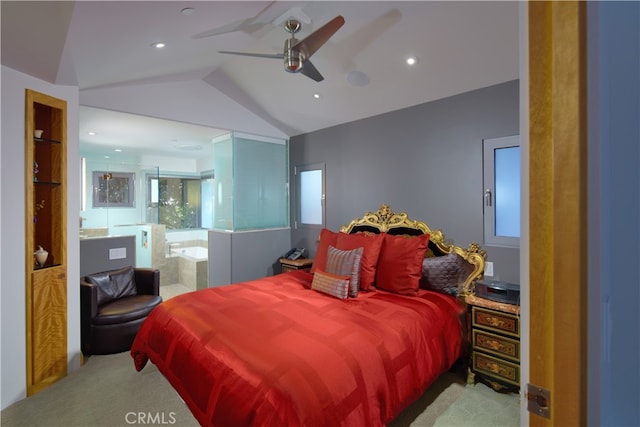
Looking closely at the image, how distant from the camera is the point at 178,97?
3.72 m

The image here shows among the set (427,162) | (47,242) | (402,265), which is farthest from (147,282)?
(427,162)

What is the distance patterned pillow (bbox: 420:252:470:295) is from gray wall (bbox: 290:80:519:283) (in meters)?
0.23

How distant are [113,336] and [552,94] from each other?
374cm

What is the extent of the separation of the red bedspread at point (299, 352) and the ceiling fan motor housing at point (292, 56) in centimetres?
173

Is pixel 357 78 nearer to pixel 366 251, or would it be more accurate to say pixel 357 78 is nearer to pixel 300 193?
pixel 366 251

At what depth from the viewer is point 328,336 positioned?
191 centimetres

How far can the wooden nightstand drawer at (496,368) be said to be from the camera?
2.36m

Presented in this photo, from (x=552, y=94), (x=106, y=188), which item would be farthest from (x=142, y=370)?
(x=106, y=188)

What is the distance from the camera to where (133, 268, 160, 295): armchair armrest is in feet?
11.9

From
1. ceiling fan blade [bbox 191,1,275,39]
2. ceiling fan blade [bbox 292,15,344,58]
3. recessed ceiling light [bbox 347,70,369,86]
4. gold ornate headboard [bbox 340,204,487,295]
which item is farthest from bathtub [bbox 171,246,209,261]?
ceiling fan blade [bbox 292,15,344,58]

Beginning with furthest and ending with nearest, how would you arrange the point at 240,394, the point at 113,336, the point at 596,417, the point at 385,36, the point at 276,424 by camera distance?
the point at 113,336, the point at 385,36, the point at 240,394, the point at 276,424, the point at 596,417

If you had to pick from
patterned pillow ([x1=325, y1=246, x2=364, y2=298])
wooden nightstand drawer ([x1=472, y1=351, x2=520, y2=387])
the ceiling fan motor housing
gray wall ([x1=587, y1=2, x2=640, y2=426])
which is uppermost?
the ceiling fan motor housing

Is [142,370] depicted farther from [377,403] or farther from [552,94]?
[552,94]

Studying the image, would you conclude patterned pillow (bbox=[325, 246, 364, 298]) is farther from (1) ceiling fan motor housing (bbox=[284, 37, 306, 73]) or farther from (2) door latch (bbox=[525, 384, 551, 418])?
(2) door latch (bbox=[525, 384, 551, 418])
